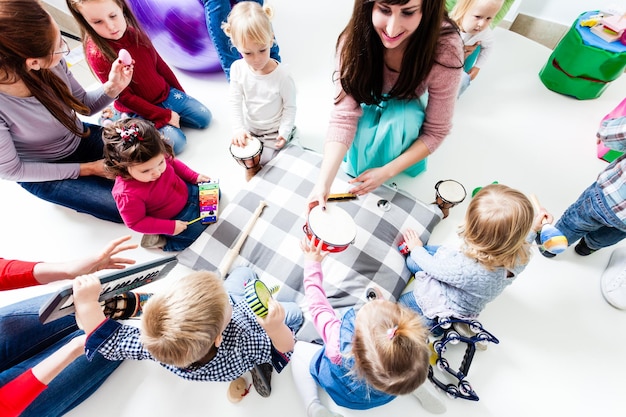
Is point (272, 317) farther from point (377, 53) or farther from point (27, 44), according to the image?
point (27, 44)

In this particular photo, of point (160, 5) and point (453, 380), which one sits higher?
point (160, 5)

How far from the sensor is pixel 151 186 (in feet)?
4.21

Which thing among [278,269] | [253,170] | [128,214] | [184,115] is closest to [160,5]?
[184,115]

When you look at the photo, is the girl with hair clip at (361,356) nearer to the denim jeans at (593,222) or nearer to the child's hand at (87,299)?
the child's hand at (87,299)

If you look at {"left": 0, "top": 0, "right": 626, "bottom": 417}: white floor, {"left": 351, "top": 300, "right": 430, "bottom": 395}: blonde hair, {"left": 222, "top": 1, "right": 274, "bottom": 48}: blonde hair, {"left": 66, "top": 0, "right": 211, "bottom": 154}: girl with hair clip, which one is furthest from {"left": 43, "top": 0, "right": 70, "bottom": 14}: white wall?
{"left": 351, "top": 300, "right": 430, "bottom": 395}: blonde hair

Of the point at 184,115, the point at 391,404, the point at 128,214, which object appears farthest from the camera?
the point at 184,115

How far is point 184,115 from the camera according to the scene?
6.02 feet

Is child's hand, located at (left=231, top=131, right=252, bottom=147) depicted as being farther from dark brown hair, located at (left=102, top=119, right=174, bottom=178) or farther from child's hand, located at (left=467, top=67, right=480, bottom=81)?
child's hand, located at (left=467, top=67, right=480, bottom=81)

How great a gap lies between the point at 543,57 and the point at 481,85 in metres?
0.56

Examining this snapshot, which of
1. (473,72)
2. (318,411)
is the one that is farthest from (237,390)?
(473,72)

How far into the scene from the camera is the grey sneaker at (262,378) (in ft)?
3.45

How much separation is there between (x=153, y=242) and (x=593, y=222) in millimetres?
1813

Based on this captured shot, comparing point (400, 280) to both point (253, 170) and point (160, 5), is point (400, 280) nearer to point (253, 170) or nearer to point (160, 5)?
point (253, 170)

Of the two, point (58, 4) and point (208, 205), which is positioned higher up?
point (208, 205)
